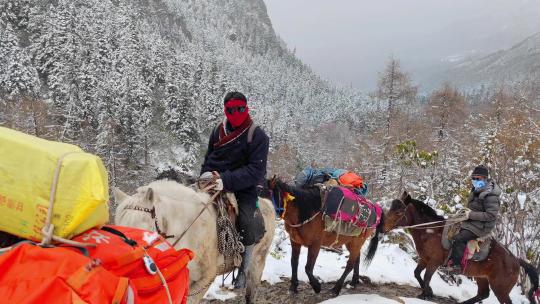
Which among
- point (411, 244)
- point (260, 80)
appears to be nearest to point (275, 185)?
Answer: point (411, 244)

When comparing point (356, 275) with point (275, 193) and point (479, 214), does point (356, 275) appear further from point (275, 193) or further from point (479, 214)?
point (275, 193)

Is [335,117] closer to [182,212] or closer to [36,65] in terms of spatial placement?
[36,65]

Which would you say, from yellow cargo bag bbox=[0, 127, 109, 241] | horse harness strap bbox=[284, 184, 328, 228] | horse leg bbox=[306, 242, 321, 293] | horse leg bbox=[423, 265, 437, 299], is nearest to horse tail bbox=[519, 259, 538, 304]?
horse leg bbox=[423, 265, 437, 299]

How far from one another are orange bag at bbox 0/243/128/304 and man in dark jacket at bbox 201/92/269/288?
87.7 inches

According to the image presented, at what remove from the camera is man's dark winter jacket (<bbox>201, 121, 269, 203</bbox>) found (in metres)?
3.99

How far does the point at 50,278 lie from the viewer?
5.15ft

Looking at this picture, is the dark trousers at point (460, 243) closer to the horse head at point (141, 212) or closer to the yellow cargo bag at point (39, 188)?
the horse head at point (141, 212)

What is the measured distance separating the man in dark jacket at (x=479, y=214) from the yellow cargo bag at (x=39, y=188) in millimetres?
6861

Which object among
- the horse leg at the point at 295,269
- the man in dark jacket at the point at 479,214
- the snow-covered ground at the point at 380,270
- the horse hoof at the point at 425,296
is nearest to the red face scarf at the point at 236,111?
the horse leg at the point at 295,269

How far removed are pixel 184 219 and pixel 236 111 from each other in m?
1.29

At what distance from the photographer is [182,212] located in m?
3.55

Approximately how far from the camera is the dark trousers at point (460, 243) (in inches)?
273

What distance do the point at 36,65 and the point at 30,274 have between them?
68.8m

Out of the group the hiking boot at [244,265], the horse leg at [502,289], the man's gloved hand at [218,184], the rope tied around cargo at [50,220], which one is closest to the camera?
the rope tied around cargo at [50,220]
